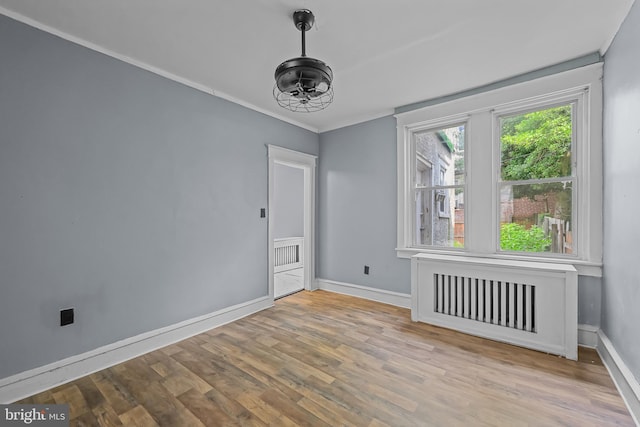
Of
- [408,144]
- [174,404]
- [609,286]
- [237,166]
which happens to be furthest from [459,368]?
[237,166]

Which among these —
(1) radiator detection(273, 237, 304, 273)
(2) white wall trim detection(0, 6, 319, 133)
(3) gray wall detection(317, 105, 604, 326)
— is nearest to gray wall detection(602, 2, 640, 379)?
(3) gray wall detection(317, 105, 604, 326)

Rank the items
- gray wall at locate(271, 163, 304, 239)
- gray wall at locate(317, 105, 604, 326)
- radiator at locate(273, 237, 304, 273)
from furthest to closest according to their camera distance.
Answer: gray wall at locate(271, 163, 304, 239) < radiator at locate(273, 237, 304, 273) < gray wall at locate(317, 105, 604, 326)

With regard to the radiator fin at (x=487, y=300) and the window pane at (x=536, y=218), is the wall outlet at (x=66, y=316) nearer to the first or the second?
the radiator fin at (x=487, y=300)

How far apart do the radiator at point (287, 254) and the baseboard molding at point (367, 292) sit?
1.54 metres

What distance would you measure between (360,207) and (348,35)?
229 centimetres

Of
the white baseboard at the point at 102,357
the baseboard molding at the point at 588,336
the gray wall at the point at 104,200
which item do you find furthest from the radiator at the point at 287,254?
the baseboard molding at the point at 588,336

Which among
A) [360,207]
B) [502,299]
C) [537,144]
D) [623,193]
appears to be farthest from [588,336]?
[360,207]

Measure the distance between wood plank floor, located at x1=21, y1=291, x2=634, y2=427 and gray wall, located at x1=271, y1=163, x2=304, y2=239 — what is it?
3619 mm

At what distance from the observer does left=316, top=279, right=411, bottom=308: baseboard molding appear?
11.7ft

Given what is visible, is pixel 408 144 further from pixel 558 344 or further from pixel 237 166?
pixel 558 344

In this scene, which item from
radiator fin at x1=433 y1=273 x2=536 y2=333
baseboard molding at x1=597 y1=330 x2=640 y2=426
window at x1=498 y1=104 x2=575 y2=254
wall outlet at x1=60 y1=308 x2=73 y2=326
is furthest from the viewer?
window at x1=498 y1=104 x2=575 y2=254

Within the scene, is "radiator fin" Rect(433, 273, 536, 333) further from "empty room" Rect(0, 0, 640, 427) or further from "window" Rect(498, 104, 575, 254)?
"window" Rect(498, 104, 575, 254)

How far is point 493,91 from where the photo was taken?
2.87 metres

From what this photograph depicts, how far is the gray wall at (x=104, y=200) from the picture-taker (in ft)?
6.15
